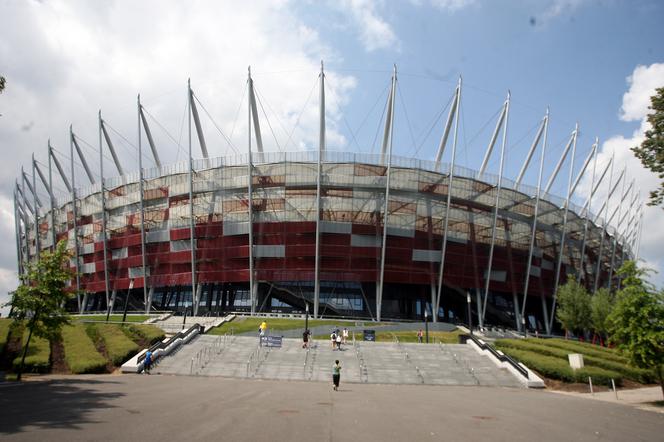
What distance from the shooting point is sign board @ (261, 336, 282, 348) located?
3244cm

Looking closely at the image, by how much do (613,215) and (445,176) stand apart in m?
53.5

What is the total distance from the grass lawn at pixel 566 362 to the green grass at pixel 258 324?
58.5ft

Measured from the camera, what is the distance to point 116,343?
30.5 meters

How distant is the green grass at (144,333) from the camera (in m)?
32.1

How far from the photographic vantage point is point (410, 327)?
157 ft

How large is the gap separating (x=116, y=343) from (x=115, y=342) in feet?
1.44

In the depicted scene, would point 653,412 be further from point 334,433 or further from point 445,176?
point 445,176

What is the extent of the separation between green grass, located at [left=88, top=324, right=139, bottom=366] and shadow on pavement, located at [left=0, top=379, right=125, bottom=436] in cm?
626

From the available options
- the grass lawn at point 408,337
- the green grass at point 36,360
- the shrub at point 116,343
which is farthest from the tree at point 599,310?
the green grass at point 36,360

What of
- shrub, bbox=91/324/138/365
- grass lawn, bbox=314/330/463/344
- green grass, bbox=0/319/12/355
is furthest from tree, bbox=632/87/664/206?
green grass, bbox=0/319/12/355

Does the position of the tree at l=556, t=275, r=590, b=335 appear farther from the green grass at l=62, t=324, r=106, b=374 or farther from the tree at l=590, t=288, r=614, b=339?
the green grass at l=62, t=324, r=106, b=374

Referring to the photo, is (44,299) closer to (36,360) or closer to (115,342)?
(36,360)

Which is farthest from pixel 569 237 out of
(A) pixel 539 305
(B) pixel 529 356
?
(B) pixel 529 356

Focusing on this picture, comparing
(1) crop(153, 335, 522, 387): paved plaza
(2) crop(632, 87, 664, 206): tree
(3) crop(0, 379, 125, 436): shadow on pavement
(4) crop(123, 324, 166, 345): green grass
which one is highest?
(2) crop(632, 87, 664, 206): tree
